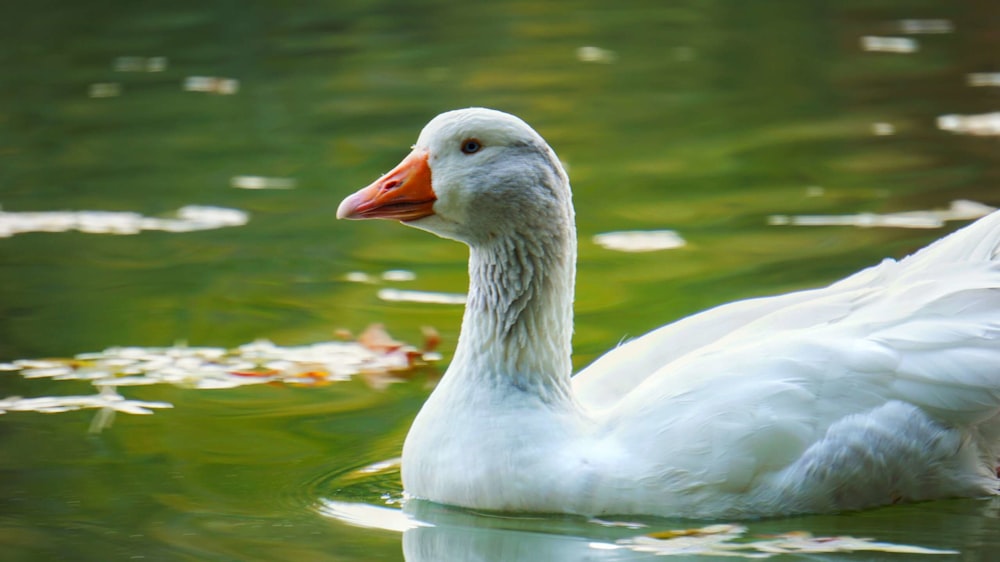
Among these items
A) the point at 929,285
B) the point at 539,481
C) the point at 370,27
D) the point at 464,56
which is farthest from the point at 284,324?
the point at 370,27

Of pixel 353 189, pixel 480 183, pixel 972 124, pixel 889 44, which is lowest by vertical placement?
pixel 353 189

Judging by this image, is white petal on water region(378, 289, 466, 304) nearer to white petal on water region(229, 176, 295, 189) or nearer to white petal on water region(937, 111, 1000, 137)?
white petal on water region(229, 176, 295, 189)

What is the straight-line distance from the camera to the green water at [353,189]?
6750 millimetres

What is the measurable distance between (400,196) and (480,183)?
0.35 m

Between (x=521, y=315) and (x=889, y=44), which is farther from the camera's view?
(x=889, y=44)

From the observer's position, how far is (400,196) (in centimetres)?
686

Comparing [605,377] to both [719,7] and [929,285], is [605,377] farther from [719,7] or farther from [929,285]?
[719,7]

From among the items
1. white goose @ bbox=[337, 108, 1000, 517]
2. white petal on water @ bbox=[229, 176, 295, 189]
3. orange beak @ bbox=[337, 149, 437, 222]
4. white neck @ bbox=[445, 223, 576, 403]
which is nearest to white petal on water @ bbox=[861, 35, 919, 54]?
white petal on water @ bbox=[229, 176, 295, 189]

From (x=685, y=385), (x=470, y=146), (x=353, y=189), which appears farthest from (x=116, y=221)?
(x=685, y=385)

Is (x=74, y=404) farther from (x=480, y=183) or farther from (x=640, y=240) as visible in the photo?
(x=640, y=240)

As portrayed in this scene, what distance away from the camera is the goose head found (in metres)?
6.78

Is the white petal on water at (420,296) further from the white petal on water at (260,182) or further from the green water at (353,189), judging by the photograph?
the white petal on water at (260,182)

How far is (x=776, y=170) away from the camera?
1394 centimetres

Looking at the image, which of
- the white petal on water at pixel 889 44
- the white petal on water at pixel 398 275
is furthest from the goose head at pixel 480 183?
the white petal on water at pixel 889 44
